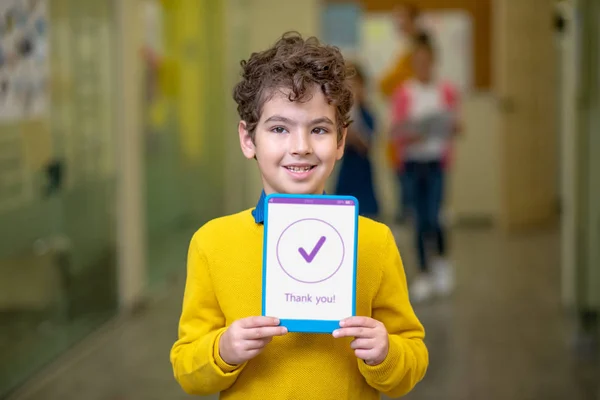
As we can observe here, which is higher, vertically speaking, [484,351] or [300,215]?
[300,215]

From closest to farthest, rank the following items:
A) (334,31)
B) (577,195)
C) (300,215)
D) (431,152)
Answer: (300,215) → (577,195) → (431,152) → (334,31)

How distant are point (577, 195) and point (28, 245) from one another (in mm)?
2811

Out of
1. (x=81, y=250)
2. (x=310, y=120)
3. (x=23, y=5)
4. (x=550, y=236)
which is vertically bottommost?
(x=550, y=236)

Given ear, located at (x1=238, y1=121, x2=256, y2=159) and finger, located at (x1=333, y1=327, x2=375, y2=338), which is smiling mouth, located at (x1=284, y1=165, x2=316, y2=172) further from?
Result: finger, located at (x1=333, y1=327, x2=375, y2=338)

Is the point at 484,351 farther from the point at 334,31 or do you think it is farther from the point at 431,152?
the point at 334,31

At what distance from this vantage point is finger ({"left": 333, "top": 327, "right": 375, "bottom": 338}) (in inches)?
56.4

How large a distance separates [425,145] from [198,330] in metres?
4.26

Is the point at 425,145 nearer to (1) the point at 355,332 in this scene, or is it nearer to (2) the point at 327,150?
(2) the point at 327,150

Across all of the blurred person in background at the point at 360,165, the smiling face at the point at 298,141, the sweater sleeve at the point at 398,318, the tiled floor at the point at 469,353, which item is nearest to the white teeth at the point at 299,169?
the smiling face at the point at 298,141

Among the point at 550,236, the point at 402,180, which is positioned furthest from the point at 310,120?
the point at 550,236

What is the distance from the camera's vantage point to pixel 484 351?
4582 mm

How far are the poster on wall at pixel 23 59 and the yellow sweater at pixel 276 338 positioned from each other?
98.1 inches

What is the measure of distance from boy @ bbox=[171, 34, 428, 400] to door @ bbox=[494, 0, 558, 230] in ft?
24.1

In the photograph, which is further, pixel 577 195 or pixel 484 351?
pixel 577 195
